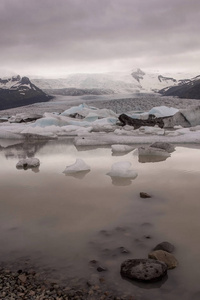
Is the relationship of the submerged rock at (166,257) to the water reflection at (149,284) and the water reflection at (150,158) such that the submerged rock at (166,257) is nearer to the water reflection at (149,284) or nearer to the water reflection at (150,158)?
the water reflection at (149,284)

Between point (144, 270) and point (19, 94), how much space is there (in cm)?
8584

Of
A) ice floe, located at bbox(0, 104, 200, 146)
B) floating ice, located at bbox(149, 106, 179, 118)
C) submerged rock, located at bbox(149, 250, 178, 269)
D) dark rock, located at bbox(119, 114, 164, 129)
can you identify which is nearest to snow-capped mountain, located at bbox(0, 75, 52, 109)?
floating ice, located at bbox(149, 106, 179, 118)

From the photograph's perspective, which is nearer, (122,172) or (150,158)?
(122,172)

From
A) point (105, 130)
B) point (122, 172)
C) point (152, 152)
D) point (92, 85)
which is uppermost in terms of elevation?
point (92, 85)

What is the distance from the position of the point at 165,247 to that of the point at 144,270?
11.2 inches

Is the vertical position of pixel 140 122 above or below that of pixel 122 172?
below

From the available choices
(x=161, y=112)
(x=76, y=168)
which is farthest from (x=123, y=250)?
(x=161, y=112)

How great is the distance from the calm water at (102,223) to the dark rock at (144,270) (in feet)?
0.13

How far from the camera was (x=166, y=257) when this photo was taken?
1646 millimetres

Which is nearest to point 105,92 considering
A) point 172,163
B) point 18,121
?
point 18,121

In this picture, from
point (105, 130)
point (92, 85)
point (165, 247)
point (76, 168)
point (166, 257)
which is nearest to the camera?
→ point (166, 257)

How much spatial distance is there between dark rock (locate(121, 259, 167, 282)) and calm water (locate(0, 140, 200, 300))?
38 mm

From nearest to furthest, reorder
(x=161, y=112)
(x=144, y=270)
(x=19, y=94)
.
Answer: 1. (x=144, y=270)
2. (x=161, y=112)
3. (x=19, y=94)

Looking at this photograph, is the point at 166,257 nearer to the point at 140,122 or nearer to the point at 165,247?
the point at 165,247
